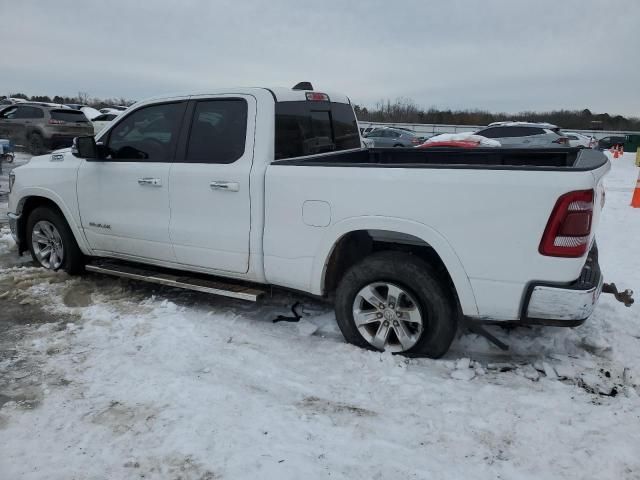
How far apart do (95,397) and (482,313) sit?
2.46m

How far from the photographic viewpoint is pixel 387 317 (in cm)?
346

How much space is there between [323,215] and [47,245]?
3.47 meters

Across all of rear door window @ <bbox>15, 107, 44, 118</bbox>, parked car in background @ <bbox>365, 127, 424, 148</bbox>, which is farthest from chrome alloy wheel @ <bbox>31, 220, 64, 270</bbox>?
parked car in background @ <bbox>365, 127, 424, 148</bbox>

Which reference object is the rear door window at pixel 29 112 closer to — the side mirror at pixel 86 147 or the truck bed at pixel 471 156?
the side mirror at pixel 86 147

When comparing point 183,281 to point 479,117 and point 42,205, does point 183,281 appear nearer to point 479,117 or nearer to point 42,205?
point 42,205

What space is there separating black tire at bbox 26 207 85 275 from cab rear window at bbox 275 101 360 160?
2.61m

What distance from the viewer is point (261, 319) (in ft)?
13.8

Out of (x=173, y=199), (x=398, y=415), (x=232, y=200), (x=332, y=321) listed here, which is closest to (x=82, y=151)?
(x=173, y=199)

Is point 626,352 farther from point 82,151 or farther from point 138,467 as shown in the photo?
point 82,151

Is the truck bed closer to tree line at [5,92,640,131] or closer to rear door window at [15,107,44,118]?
rear door window at [15,107,44,118]

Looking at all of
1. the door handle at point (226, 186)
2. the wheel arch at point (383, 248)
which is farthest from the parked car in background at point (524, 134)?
the door handle at point (226, 186)

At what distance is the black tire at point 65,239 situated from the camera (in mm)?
5020

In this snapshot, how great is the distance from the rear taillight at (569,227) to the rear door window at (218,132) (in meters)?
2.26

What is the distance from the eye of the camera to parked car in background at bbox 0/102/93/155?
16891 millimetres
